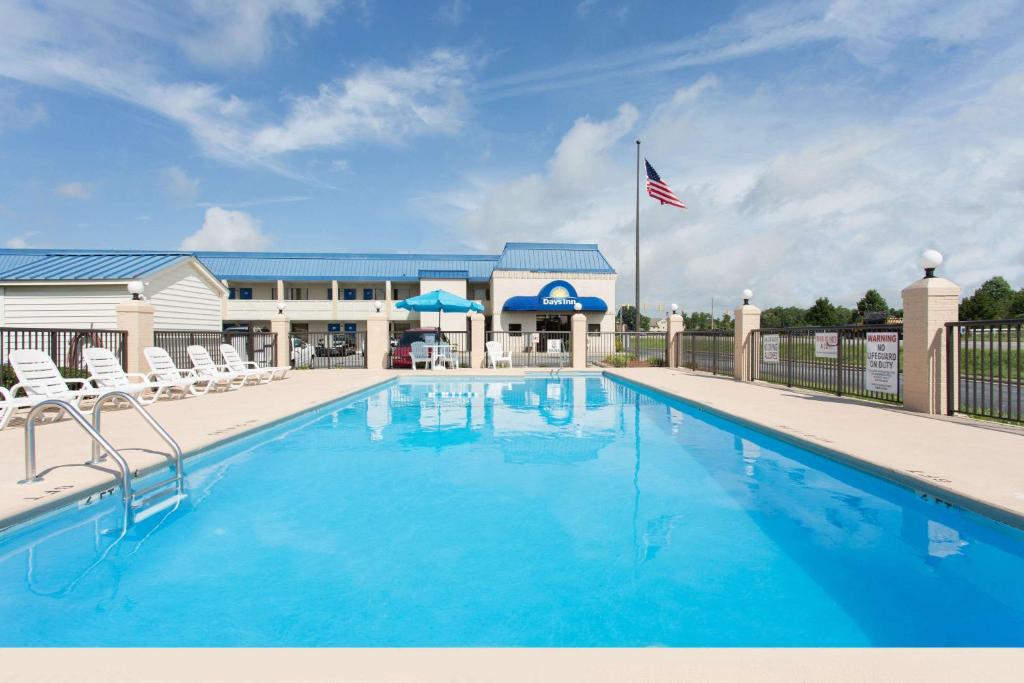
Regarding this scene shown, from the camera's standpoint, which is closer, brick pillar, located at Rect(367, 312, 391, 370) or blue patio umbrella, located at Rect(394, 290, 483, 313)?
blue patio umbrella, located at Rect(394, 290, 483, 313)

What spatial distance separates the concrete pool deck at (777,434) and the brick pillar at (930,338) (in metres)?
0.45

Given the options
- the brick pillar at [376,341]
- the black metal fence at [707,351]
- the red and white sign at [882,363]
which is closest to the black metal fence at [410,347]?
the brick pillar at [376,341]

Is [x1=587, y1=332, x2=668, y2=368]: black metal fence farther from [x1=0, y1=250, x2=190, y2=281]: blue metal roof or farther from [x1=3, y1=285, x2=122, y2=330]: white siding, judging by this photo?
[x1=3, y1=285, x2=122, y2=330]: white siding

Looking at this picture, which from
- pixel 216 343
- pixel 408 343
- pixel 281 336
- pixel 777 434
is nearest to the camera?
pixel 777 434

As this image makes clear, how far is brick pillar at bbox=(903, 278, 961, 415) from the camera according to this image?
891cm

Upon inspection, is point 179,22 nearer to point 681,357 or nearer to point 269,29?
point 269,29

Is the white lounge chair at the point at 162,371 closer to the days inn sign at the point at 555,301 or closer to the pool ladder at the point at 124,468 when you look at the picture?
the pool ladder at the point at 124,468

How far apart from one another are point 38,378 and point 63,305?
10.6 m

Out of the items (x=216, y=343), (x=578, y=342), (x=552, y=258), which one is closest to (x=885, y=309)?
(x=552, y=258)

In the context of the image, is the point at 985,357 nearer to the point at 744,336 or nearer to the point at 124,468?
the point at 744,336

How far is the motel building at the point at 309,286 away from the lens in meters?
16.7

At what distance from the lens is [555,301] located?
113 feet

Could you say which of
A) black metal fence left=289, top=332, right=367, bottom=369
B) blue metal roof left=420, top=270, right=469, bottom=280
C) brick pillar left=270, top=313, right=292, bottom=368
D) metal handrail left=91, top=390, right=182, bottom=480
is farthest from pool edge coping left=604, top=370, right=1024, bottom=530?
blue metal roof left=420, top=270, right=469, bottom=280

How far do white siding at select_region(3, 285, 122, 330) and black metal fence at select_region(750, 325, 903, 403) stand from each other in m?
19.1
